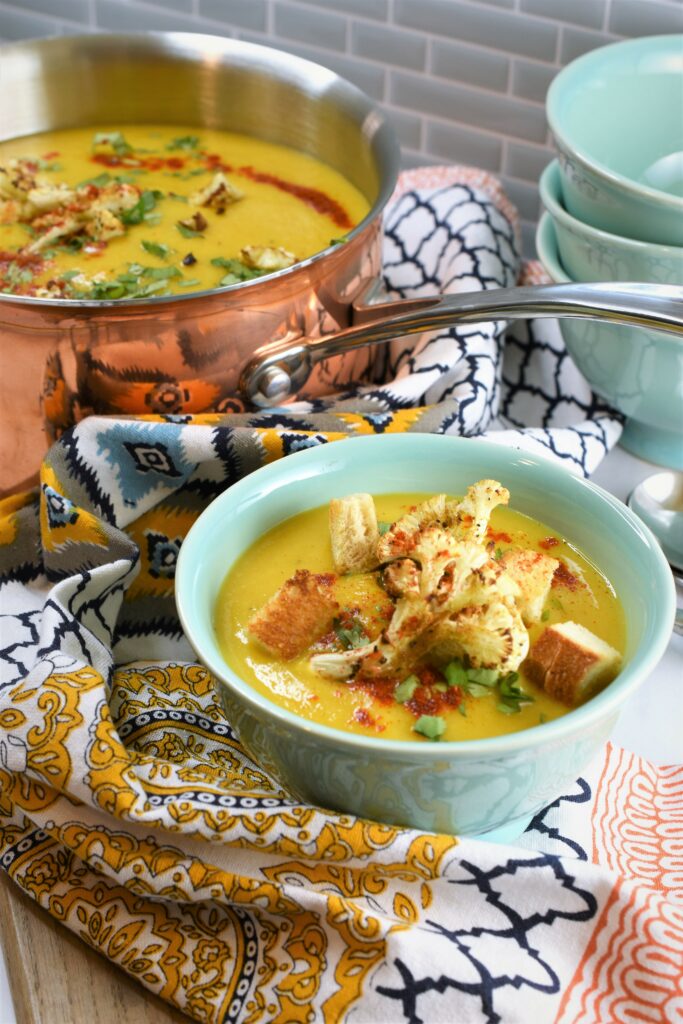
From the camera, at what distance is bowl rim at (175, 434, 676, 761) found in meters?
0.78

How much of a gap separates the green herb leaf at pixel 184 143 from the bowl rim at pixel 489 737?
79 centimetres

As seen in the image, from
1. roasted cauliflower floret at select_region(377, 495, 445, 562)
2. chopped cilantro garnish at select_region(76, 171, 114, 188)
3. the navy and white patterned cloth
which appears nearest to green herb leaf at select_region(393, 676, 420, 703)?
roasted cauliflower floret at select_region(377, 495, 445, 562)

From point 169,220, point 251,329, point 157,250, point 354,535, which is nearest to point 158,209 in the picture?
point 169,220

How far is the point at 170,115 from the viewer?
1.70 m

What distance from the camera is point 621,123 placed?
138 cm

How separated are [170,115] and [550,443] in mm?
797

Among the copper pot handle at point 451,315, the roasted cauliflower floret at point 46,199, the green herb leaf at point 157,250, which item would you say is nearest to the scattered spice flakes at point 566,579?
the copper pot handle at point 451,315

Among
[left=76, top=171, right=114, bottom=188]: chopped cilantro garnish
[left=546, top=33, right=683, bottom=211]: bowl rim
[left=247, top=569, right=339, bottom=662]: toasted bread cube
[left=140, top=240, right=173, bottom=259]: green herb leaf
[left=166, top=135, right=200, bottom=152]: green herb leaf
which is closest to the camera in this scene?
[left=247, top=569, right=339, bottom=662]: toasted bread cube

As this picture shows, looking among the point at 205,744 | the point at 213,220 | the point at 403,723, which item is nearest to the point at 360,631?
the point at 403,723

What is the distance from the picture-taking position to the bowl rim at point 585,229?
45.6 inches

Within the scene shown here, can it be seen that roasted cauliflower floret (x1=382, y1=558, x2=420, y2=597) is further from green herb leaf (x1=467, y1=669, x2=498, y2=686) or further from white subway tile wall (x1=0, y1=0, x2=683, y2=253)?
white subway tile wall (x1=0, y1=0, x2=683, y2=253)

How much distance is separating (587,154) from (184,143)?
26.0 inches

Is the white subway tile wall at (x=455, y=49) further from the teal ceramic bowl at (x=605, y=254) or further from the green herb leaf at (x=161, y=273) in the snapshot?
the green herb leaf at (x=161, y=273)

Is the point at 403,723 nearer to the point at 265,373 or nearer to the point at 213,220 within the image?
the point at 265,373
